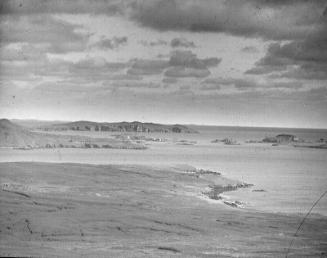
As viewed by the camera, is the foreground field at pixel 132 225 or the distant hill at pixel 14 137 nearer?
the foreground field at pixel 132 225

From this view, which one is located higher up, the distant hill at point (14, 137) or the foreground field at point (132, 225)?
the distant hill at point (14, 137)

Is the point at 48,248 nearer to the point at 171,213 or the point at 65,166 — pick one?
the point at 171,213

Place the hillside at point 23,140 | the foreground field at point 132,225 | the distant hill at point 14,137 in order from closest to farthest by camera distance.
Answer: the foreground field at point 132,225
the distant hill at point 14,137
the hillside at point 23,140

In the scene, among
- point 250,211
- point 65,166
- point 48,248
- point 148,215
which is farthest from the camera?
point 65,166

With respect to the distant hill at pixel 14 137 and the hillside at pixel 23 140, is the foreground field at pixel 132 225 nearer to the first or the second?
the distant hill at pixel 14 137

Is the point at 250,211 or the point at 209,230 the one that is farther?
the point at 250,211

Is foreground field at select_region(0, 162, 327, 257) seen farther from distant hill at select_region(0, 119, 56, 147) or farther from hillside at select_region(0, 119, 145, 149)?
hillside at select_region(0, 119, 145, 149)

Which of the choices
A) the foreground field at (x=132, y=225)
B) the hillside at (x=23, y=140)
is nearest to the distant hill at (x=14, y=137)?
the hillside at (x=23, y=140)

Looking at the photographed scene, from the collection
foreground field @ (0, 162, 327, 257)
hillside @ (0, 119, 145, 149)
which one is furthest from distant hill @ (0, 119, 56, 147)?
foreground field @ (0, 162, 327, 257)

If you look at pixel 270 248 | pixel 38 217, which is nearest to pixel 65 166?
pixel 38 217
